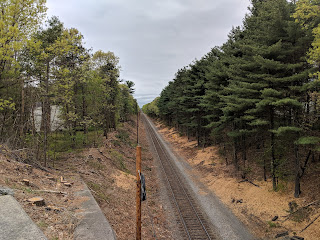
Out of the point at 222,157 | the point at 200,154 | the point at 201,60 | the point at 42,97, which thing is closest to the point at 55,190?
the point at 42,97

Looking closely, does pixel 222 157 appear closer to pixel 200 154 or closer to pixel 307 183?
pixel 200 154

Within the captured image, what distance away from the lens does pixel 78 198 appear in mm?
10133

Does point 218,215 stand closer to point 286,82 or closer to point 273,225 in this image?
point 273,225

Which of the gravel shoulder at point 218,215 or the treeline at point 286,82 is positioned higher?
the treeline at point 286,82

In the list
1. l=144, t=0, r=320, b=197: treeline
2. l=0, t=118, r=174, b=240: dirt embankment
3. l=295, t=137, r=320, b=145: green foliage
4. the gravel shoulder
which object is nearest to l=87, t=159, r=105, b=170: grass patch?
l=0, t=118, r=174, b=240: dirt embankment

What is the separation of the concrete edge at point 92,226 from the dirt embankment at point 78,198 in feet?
0.86

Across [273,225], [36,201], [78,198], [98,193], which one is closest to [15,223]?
[36,201]

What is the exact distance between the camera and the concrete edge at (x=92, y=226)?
6896 millimetres

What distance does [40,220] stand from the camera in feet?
21.7

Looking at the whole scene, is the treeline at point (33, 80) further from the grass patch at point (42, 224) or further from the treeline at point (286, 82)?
the treeline at point (286, 82)

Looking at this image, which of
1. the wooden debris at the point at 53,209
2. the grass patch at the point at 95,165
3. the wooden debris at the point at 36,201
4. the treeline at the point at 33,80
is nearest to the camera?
→ the wooden debris at the point at 36,201

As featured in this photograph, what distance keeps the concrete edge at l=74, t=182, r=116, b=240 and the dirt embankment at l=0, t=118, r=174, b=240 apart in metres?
0.26

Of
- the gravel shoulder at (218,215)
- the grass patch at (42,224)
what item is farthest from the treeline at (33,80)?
the gravel shoulder at (218,215)

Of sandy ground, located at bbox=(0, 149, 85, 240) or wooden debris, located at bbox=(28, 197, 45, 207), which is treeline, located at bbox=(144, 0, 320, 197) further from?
wooden debris, located at bbox=(28, 197, 45, 207)
